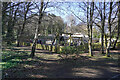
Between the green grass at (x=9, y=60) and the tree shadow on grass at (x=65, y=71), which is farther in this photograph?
the green grass at (x=9, y=60)

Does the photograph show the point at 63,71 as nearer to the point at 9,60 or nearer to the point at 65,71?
the point at 65,71

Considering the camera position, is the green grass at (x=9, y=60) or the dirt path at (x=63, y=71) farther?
the green grass at (x=9, y=60)

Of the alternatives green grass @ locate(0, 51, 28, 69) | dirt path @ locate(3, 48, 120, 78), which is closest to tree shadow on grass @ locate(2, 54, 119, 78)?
dirt path @ locate(3, 48, 120, 78)

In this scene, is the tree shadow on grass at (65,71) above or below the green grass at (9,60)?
below

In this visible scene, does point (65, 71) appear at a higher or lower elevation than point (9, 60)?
lower

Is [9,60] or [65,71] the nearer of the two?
[65,71]

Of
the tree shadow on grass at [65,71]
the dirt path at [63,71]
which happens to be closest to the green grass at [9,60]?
the dirt path at [63,71]

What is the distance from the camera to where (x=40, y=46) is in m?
23.2

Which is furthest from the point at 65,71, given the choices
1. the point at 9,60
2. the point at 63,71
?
the point at 9,60

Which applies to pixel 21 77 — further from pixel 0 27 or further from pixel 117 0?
pixel 117 0

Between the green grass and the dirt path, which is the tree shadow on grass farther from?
the green grass

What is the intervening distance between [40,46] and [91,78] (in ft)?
59.6

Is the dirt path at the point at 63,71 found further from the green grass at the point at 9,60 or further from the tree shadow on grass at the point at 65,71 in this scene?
the green grass at the point at 9,60

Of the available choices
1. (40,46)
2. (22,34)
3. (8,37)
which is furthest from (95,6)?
(40,46)
